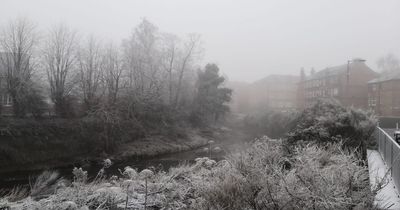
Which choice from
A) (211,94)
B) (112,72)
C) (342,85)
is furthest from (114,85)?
(342,85)

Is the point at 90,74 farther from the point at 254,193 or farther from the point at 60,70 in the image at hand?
the point at 254,193

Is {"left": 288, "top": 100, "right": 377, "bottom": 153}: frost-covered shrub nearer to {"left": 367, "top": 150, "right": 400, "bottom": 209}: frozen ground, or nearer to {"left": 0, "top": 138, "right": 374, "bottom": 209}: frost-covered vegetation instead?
{"left": 367, "top": 150, "right": 400, "bottom": 209}: frozen ground

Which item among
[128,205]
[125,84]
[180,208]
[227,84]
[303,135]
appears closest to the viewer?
[180,208]

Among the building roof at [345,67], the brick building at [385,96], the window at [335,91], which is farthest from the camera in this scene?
the building roof at [345,67]

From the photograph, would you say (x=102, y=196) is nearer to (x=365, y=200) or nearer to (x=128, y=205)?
(x=128, y=205)

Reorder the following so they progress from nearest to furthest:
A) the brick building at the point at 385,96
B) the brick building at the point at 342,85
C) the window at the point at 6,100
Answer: the brick building at the point at 385,96 → the window at the point at 6,100 → the brick building at the point at 342,85

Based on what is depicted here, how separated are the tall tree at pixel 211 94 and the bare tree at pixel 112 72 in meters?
10.5

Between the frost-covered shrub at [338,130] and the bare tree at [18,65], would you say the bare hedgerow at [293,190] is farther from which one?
the bare tree at [18,65]

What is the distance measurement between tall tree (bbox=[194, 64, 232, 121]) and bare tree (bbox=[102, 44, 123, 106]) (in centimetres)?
1049

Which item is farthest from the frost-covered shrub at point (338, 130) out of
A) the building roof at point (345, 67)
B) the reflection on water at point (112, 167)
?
the building roof at point (345, 67)

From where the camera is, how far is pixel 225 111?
4009 centimetres

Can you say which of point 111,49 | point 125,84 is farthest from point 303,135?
point 111,49

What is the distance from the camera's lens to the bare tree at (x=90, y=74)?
1174 inches

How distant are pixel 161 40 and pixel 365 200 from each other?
34990mm
